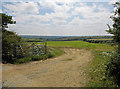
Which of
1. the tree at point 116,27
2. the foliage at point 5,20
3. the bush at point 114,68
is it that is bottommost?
the bush at point 114,68

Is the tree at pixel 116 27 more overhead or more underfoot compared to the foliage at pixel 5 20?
more underfoot

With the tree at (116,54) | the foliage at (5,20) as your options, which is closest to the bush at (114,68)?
the tree at (116,54)

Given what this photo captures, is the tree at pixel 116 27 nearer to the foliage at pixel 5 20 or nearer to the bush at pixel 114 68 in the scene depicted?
the bush at pixel 114 68

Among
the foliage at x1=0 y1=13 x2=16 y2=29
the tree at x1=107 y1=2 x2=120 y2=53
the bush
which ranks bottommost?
the bush

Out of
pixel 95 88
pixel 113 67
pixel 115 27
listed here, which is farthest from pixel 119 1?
pixel 95 88

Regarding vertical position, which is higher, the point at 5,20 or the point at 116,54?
the point at 5,20

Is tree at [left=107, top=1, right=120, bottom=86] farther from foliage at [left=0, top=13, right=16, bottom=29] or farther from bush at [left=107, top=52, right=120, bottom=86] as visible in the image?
foliage at [left=0, top=13, right=16, bottom=29]

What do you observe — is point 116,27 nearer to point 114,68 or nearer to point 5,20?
point 114,68

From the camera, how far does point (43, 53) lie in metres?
13.4

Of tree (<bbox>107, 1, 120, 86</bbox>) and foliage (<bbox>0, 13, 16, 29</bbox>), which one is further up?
foliage (<bbox>0, 13, 16, 29</bbox>)

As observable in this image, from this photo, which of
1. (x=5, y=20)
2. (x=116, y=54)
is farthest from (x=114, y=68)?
(x=5, y=20)

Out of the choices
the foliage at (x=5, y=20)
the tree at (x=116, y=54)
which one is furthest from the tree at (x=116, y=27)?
the foliage at (x=5, y=20)

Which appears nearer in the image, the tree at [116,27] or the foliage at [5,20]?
the tree at [116,27]

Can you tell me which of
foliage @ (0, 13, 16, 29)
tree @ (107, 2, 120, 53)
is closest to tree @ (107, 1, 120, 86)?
tree @ (107, 2, 120, 53)
